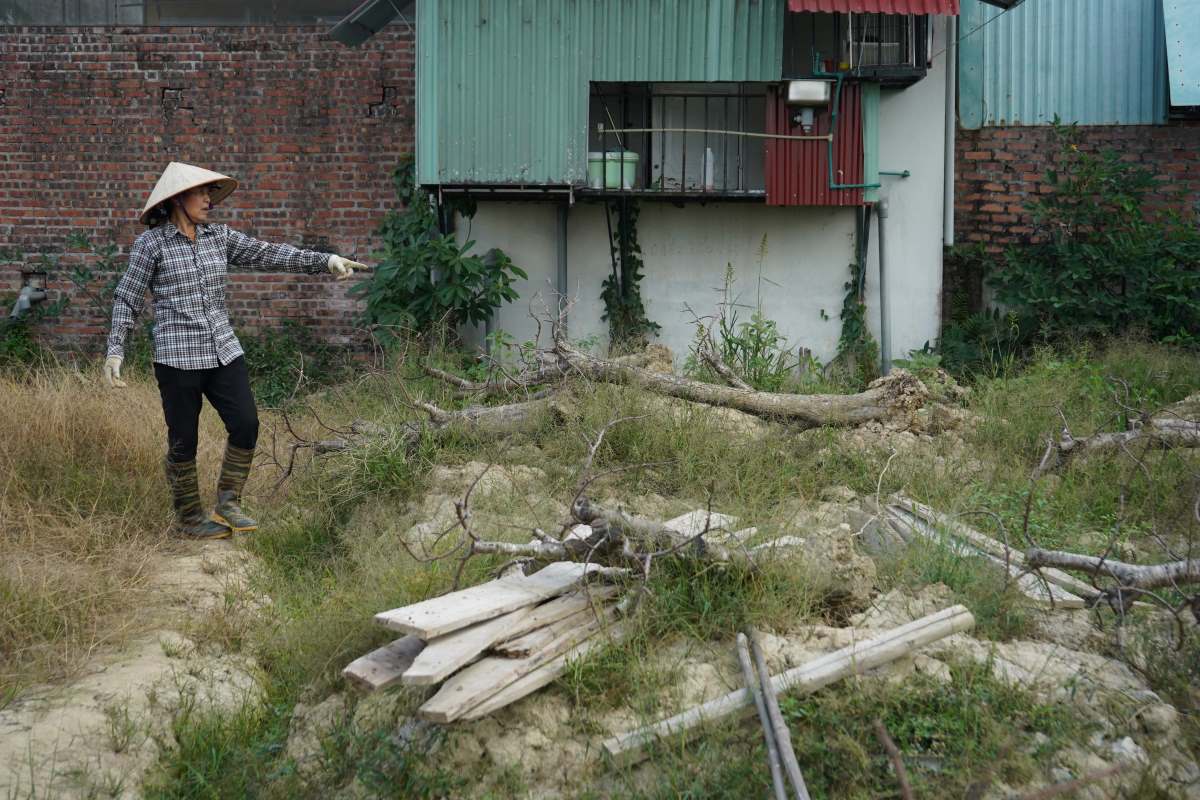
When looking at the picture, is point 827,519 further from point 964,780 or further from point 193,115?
point 193,115

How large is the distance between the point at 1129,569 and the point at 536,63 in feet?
20.1

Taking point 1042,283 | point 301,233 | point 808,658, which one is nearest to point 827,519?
point 808,658

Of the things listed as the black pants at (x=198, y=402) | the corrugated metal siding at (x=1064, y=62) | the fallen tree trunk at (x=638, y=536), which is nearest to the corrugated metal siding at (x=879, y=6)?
the corrugated metal siding at (x=1064, y=62)

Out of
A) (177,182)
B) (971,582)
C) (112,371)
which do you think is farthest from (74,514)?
(971,582)

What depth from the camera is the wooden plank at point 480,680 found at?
3.42 meters

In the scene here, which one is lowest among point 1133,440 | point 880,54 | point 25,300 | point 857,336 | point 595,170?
point 1133,440

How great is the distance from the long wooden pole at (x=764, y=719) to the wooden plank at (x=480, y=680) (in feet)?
1.90

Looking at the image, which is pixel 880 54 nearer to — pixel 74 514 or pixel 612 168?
pixel 612 168

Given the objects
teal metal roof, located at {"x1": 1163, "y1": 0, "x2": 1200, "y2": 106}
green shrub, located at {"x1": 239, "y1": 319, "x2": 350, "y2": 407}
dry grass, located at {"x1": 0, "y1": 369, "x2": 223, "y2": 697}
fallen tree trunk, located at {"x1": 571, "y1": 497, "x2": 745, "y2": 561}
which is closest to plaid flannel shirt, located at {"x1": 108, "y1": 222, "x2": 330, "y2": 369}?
dry grass, located at {"x1": 0, "y1": 369, "x2": 223, "y2": 697}

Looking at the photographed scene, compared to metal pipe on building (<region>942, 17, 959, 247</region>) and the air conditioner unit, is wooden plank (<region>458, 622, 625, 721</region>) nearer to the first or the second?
the air conditioner unit

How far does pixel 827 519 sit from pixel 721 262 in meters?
4.57

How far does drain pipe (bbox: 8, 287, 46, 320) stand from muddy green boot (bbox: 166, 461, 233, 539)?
5323 millimetres

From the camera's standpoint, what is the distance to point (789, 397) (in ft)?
22.3

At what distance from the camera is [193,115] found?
9945 mm
